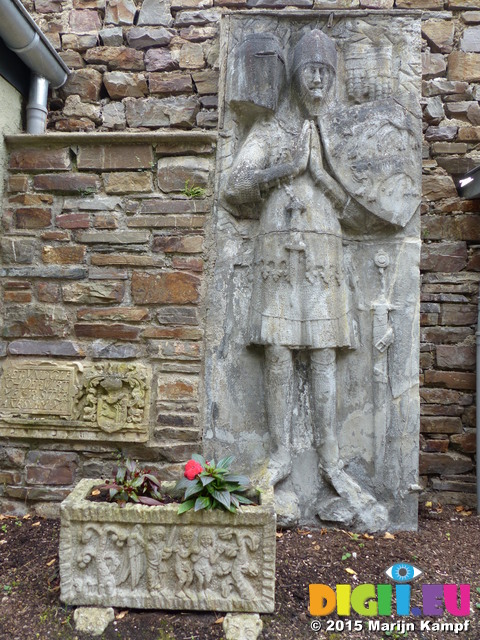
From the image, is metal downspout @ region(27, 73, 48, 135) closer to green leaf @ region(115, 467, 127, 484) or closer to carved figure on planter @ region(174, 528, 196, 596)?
green leaf @ region(115, 467, 127, 484)

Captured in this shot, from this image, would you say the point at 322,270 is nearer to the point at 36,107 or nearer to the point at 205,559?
the point at 205,559

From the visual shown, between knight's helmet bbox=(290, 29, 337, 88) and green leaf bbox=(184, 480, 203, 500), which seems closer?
green leaf bbox=(184, 480, 203, 500)

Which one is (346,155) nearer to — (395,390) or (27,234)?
(395,390)

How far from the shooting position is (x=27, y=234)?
2.97 meters

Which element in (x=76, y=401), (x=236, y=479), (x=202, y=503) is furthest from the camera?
(x=76, y=401)

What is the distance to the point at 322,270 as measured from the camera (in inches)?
107

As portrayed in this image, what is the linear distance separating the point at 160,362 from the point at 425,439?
197 cm

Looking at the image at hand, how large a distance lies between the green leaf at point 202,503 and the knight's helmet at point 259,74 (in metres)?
2.06

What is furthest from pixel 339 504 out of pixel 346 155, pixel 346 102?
pixel 346 102

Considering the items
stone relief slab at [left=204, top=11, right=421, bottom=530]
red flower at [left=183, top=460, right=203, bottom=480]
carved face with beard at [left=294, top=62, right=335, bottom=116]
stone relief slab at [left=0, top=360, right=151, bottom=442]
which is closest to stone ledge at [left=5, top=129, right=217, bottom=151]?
stone relief slab at [left=204, top=11, right=421, bottom=530]

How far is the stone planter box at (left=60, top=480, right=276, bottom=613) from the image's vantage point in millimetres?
2041

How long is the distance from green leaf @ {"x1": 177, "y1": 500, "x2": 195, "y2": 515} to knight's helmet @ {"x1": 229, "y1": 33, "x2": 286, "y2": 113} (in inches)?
81.8

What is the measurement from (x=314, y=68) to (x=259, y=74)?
0.98ft

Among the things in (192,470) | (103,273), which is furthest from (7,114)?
(192,470)
